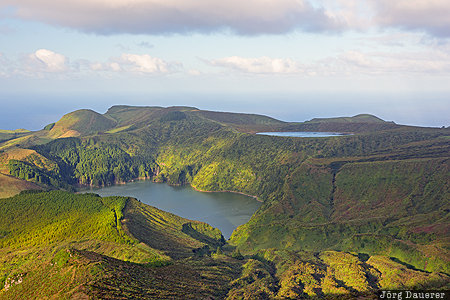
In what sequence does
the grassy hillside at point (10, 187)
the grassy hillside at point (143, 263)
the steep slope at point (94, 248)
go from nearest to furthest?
1. the steep slope at point (94, 248)
2. the grassy hillside at point (143, 263)
3. the grassy hillside at point (10, 187)

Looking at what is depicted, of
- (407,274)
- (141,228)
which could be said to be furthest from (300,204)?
(407,274)

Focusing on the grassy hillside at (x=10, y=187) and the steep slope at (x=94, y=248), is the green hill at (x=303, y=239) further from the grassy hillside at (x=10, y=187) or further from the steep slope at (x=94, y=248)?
the grassy hillside at (x=10, y=187)

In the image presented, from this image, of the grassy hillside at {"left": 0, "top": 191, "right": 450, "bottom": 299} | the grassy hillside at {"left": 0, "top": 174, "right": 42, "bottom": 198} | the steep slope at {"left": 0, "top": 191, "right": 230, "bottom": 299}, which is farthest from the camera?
the grassy hillside at {"left": 0, "top": 174, "right": 42, "bottom": 198}

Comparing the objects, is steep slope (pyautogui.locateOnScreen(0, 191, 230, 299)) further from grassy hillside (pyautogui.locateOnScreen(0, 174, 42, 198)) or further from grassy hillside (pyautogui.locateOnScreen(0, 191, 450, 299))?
grassy hillside (pyautogui.locateOnScreen(0, 174, 42, 198))

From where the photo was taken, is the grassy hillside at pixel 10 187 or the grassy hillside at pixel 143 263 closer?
the grassy hillside at pixel 143 263

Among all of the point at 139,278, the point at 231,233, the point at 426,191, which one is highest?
the point at 426,191

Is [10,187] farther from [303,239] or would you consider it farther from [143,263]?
[303,239]

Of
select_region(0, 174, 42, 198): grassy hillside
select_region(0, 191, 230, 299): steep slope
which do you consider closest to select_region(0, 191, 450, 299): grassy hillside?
select_region(0, 191, 230, 299): steep slope

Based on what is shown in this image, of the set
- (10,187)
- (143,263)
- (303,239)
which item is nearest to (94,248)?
(143,263)

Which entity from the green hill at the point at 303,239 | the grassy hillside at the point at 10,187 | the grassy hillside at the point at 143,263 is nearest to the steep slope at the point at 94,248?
the grassy hillside at the point at 143,263

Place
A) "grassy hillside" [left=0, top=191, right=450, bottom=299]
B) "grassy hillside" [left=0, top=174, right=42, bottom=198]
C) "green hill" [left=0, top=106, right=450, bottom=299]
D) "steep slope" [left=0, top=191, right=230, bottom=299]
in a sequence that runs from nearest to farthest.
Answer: "steep slope" [left=0, top=191, right=230, bottom=299] < "grassy hillside" [left=0, top=191, right=450, bottom=299] < "green hill" [left=0, top=106, right=450, bottom=299] < "grassy hillside" [left=0, top=174, right=42, bottom=198]

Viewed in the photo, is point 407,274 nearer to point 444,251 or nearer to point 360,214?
point 444,251
